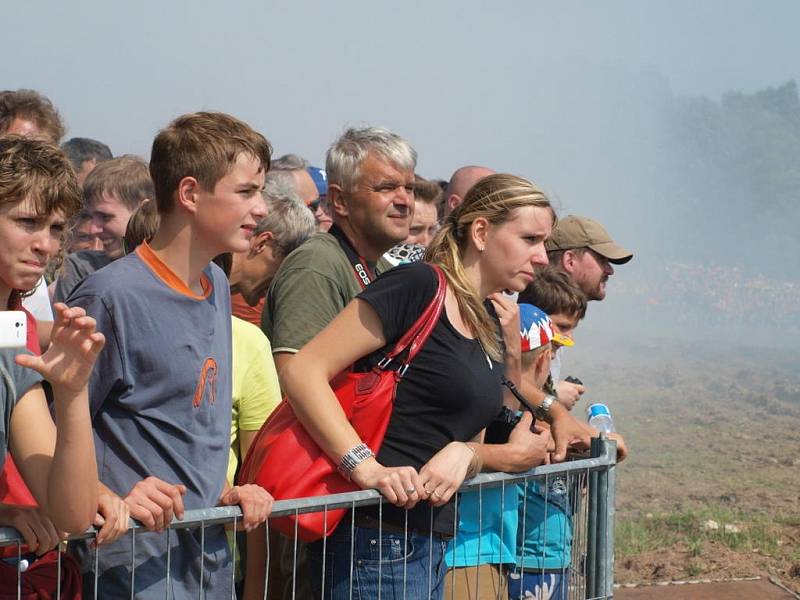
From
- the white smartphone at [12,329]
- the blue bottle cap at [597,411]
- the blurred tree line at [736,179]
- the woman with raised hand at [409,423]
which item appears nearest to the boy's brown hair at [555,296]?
the blue bottle cap at [597,411]

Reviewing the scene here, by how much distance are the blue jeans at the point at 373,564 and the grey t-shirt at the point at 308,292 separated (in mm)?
736

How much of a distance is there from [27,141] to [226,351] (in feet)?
2.29

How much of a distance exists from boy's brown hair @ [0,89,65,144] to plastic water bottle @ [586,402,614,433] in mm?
2369

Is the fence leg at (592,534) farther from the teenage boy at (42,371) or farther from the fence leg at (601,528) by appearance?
the teenage boy at (42,371)

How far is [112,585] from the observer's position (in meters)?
2.72

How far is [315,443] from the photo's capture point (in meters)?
3.15

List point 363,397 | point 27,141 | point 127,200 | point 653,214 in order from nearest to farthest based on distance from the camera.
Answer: point 27,141
point 363,397
point 127,200
point 653,214

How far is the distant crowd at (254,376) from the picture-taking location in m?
2.54

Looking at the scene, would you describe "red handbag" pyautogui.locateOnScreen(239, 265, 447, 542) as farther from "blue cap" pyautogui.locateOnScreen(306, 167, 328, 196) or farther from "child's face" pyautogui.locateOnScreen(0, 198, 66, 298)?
"blue cap" pyautogui.locateOnScreen(306, 167, 328, 196)

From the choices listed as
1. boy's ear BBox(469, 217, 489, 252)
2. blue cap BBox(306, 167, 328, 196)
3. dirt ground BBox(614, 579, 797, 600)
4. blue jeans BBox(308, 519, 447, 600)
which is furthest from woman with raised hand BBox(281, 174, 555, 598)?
dirt ground BBox(614, 579, 797, 600)

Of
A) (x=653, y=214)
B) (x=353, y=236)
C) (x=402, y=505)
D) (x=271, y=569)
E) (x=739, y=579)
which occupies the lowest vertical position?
(x=739, y=579)

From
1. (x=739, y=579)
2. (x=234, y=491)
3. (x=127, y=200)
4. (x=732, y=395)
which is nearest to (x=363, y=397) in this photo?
(x=234, y=491)

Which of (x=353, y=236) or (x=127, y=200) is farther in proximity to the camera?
(x=127, y=200)

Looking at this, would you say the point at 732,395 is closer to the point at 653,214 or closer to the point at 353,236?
the point at 353,236
